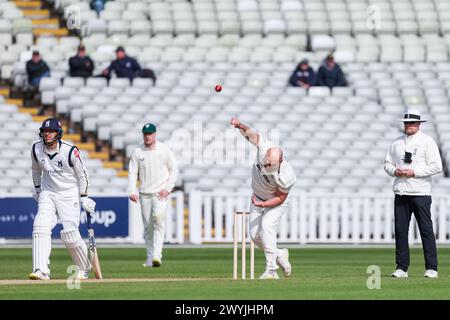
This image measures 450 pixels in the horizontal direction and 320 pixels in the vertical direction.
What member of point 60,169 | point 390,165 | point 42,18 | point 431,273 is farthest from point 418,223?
point 42,18

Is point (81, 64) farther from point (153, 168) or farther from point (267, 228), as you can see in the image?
point (267, 228)

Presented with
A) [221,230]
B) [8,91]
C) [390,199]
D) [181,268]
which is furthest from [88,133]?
[181,268]

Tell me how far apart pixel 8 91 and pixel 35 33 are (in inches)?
127

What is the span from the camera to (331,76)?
34750 mm

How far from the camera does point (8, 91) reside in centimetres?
3500

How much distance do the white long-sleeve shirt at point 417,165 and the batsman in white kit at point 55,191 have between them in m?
3.76

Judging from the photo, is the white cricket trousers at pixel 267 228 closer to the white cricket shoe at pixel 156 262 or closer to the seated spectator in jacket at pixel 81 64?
the white cricket shoe at pixel 156 262

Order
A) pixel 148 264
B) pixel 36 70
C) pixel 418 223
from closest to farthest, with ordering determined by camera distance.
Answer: pixel 418 223 → pixel 148 264 → pixel 36 70

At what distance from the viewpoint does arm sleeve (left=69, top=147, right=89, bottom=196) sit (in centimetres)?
1672

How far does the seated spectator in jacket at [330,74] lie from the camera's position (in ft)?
113

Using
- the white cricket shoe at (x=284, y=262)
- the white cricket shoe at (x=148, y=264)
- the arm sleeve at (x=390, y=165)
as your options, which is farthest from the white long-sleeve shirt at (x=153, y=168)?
the arm sleeve at (x=390, y=165)

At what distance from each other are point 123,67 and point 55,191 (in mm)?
17560

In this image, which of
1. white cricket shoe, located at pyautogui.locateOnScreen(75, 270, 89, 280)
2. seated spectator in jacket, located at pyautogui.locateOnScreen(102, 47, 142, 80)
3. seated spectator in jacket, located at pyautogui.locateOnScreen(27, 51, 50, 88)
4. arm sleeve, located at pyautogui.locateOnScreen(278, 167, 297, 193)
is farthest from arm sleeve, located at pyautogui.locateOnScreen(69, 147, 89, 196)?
seated spectator in jacket, located at pyautogui.locateOnScreen(102, 47, 142, 80)
